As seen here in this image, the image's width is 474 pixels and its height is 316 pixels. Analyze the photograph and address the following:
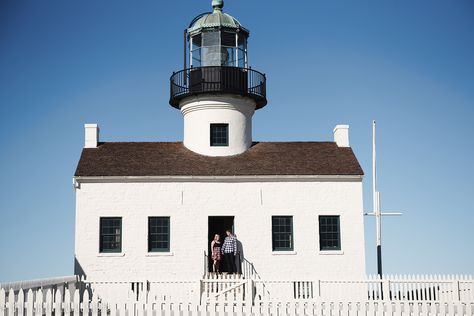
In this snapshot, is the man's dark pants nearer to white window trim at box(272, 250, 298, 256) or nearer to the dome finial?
white window trim at box(272, 250, 298, 256)

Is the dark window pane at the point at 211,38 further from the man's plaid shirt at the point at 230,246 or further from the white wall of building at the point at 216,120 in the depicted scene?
the man's plaid shirt at the point at 230,246

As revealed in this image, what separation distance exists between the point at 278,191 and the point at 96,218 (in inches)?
268

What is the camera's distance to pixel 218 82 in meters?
26.8

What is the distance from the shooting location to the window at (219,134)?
27031 mm

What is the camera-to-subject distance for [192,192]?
974 inches

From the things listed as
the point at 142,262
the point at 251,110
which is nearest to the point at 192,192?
the point at 142,262

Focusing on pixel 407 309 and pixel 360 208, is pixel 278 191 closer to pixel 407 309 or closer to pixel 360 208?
pixel 360 208

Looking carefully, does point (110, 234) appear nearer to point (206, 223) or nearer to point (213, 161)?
point (206, 223)

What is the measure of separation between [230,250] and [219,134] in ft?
18.0

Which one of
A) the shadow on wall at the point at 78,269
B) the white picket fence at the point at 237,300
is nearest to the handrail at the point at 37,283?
the white picket fence at the point at 237,300

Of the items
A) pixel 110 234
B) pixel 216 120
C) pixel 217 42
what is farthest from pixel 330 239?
pixel 217 42

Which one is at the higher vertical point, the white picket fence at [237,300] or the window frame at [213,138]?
the window frame at [213,138]

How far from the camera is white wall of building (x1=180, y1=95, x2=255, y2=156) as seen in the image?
1061 inches

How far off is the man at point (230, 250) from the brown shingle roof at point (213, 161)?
2.45 metres
